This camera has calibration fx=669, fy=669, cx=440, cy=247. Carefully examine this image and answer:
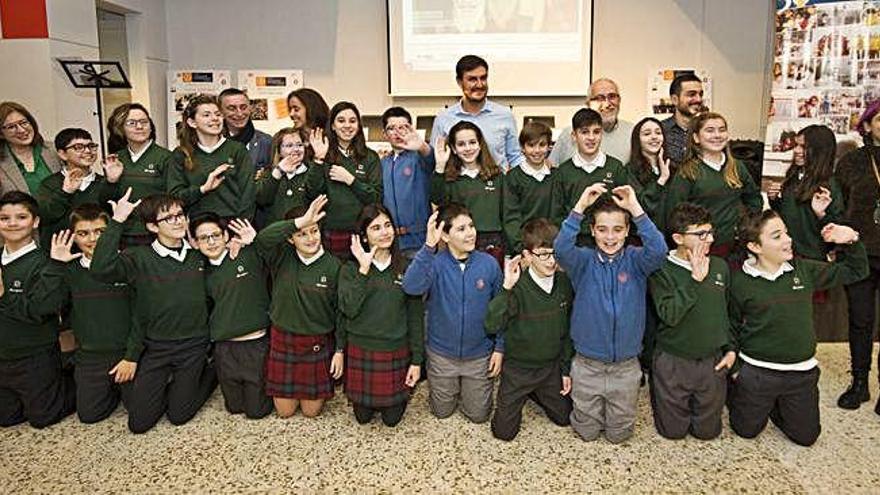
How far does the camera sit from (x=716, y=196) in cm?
309

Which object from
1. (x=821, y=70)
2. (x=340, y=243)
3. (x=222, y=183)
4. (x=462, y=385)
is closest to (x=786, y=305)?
(x=462, y=385)

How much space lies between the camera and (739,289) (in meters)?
2.80

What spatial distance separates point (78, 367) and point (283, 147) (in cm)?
138

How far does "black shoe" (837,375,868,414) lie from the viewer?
3.05m

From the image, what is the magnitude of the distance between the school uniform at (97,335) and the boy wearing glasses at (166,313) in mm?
90

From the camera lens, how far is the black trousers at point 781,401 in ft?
8.91

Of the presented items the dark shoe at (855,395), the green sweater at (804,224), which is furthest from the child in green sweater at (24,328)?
the dark shoe at (855,395)

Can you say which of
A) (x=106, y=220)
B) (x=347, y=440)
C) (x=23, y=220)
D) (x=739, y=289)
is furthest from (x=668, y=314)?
(x=23, y=220)

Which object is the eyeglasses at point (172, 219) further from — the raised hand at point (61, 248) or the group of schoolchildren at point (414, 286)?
the raised hand at point (61, 248)

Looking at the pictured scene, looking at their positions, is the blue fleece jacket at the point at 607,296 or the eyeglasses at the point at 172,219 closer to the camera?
the blue fleece jacket at the point at 607,296

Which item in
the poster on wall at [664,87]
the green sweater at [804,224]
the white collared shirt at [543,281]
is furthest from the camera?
the poster on wall at [664,87]

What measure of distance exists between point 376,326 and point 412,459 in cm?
59

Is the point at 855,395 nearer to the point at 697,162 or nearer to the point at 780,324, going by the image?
the point at 780,324

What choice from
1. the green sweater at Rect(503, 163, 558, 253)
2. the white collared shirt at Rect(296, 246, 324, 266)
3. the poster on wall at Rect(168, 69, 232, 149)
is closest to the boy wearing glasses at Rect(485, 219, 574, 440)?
the green sweater at Rect(503, 163, 558, 253)
